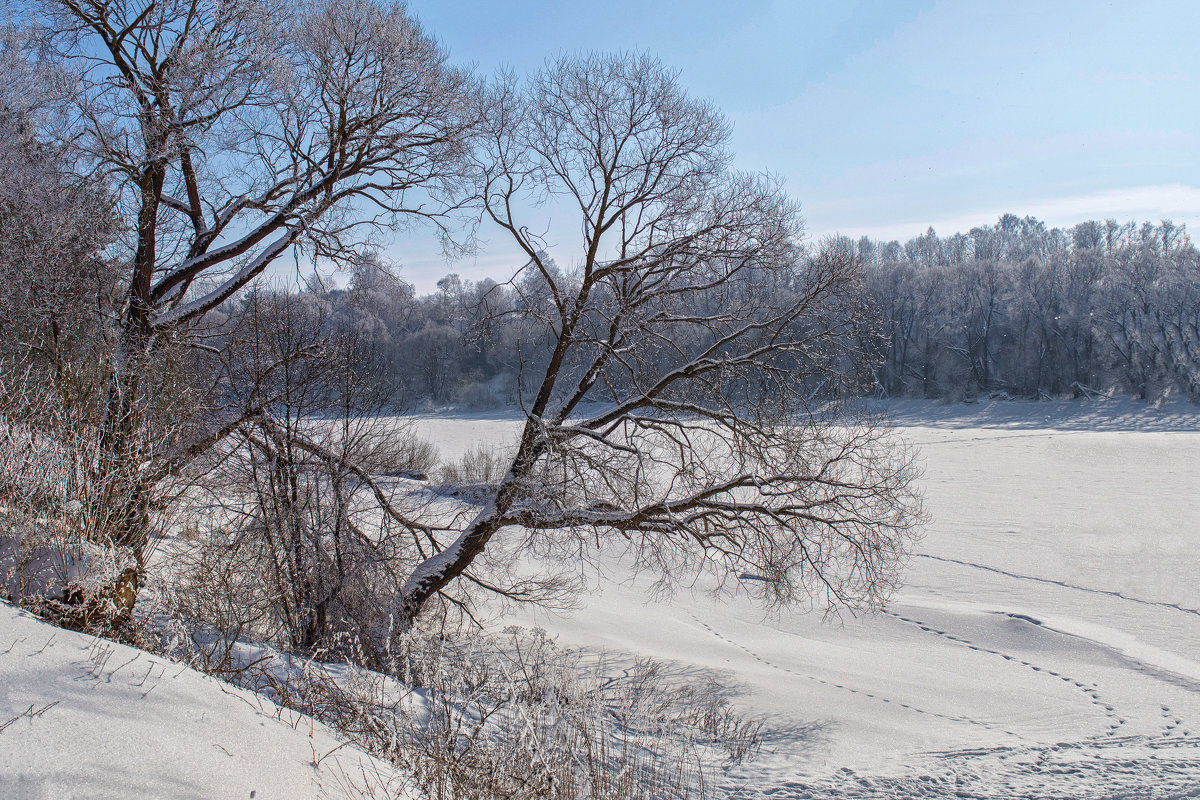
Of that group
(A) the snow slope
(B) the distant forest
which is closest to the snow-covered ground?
(A) the snow slope

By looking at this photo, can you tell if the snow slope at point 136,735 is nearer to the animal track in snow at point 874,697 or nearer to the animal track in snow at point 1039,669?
the animal track in snow at point 874,697

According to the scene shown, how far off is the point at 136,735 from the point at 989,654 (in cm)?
1228

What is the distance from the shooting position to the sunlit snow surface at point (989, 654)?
6.34 metres

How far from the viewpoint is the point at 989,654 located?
1170 cm

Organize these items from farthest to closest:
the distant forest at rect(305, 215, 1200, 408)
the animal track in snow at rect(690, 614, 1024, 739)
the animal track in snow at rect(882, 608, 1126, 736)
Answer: the distant forest at rect(305, 215, 1200, 408) < the animal track in snow at rect(882, 608, 1126, 736) < the animal track in snow at rect(690, 614, 1024, 739)

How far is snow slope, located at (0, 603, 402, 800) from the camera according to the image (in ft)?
9.43

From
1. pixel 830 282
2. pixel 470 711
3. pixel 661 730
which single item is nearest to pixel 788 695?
pixel 661 730

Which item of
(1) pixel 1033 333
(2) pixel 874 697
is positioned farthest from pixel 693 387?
(1) pixel 1033 333

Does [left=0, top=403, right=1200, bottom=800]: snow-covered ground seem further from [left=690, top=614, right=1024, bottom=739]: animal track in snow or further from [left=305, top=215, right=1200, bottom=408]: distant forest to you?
[left=305, top=215, right=1200, bottom=408]: distant forest

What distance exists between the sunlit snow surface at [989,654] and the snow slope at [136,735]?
3.40 metres

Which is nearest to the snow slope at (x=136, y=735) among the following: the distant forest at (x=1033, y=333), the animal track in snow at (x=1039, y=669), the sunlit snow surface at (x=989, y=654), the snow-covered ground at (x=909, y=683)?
the snow-covered ground at (x=909, y=683)

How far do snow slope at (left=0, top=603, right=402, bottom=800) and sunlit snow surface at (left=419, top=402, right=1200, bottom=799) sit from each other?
11.2ft

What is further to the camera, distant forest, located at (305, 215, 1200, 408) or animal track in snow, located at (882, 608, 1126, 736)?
distant forest, located at (305, 215, 1200, 408)

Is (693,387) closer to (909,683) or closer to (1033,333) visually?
(909,683)
